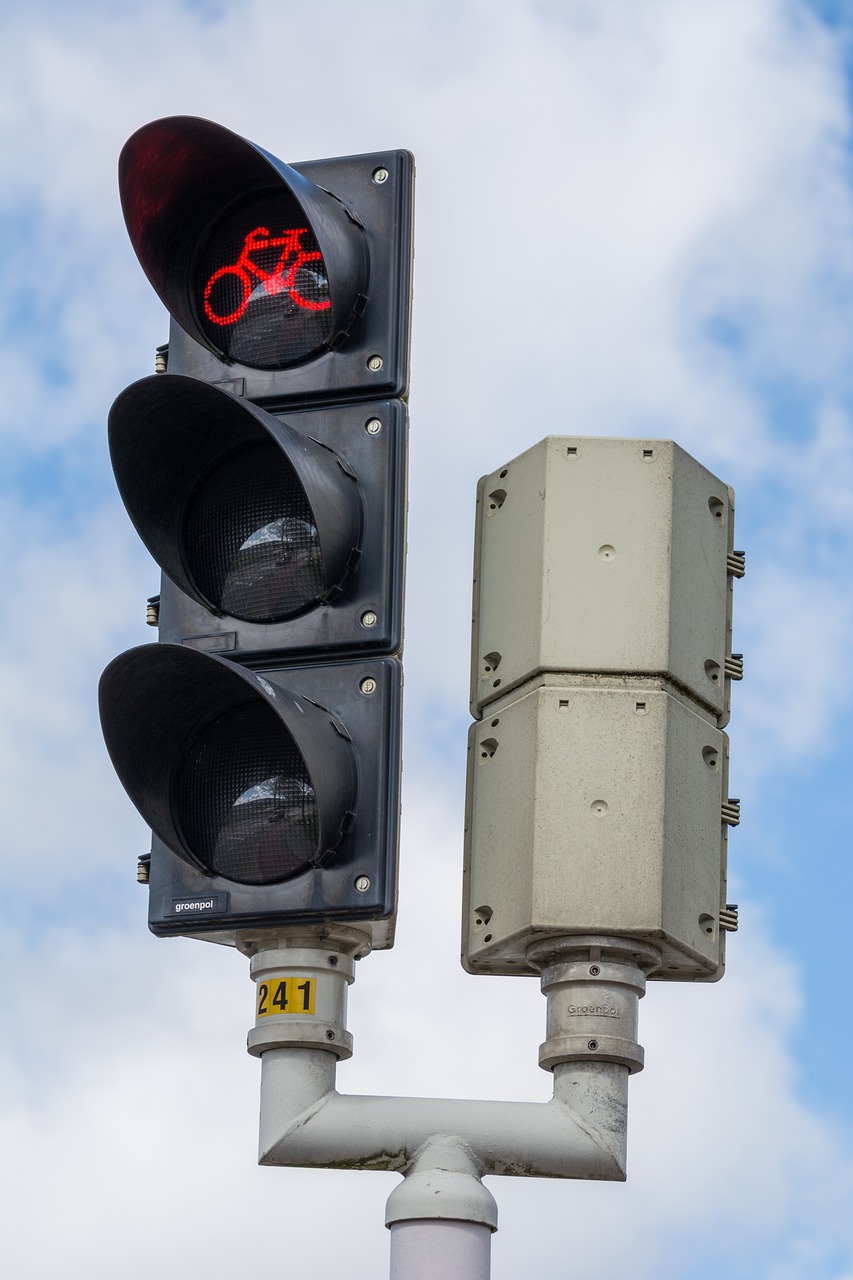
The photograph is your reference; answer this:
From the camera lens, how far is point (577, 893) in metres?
4.23

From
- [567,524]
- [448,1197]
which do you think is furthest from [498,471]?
[448,1197]

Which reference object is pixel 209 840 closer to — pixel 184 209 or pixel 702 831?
pixel 702 831

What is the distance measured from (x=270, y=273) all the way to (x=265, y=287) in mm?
27

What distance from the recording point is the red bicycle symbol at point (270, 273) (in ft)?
15.2

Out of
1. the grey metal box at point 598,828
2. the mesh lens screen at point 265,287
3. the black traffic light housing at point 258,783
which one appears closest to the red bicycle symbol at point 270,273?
the mesh lens screen at point 265,287

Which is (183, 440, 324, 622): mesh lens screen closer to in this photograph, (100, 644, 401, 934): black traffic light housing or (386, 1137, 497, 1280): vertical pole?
(100, 644, 401, 934): black traffic light housing

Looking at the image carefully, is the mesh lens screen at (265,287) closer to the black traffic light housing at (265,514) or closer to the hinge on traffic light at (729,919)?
the black traffic light housing at (265,514)

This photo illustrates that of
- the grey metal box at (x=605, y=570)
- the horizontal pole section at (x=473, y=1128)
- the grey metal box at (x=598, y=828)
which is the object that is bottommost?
the horizontal pole section at (x=473, y=1128)

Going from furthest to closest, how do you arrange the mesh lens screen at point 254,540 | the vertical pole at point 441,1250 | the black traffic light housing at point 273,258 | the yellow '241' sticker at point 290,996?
the black traffic light housing at point 273,258, the mesh lens screen at point 254,540, the yellow '241' sticker at point 290,996, the vertical pole at point 441,1250

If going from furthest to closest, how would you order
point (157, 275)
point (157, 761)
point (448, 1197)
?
point (157, 275) < point (157, 761) < point (448, 1197)

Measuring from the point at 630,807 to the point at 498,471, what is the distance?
75 cm

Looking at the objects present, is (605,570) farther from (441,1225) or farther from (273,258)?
(441,1225)

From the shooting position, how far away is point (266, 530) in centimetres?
447

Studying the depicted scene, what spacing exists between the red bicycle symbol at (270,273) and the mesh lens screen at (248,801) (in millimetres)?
765
